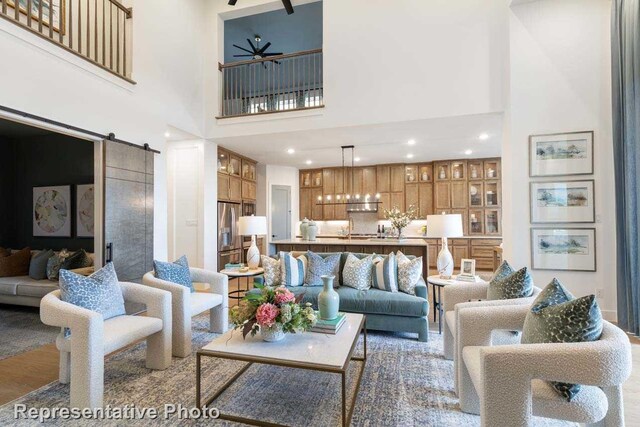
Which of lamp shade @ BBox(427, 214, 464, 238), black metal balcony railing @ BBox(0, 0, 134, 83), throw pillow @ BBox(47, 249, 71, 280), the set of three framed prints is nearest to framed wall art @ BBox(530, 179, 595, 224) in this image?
the set of three framed prints

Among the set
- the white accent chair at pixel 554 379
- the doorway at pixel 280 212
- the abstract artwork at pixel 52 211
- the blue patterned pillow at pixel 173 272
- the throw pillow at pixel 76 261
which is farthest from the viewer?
the doorway at pixel 280 212

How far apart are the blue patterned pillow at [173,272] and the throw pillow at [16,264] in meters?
3.01

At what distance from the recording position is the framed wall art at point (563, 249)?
150 inches

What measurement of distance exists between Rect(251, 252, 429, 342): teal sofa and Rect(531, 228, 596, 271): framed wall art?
70.9 inches

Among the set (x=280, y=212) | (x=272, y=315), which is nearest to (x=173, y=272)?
(x=272, y=315)

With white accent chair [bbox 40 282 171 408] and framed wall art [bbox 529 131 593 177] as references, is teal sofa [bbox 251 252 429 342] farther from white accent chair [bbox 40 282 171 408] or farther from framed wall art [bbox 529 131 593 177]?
framed wall art [bbox 529 131 593 177]

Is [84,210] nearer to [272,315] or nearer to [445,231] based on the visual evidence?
[272,315]

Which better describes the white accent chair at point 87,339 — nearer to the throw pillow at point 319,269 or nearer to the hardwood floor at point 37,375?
the hardwood floor at point 37,375

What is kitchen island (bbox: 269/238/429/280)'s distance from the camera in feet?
14.3

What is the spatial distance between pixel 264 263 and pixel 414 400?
225cm

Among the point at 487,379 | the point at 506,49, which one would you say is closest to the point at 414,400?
the point at 487,379

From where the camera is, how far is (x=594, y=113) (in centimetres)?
382

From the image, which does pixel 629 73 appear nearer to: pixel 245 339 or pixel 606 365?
pixel 606 365

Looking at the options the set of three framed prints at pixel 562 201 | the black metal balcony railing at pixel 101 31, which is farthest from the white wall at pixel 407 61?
the black metal balcony railing at pixel 101 31
